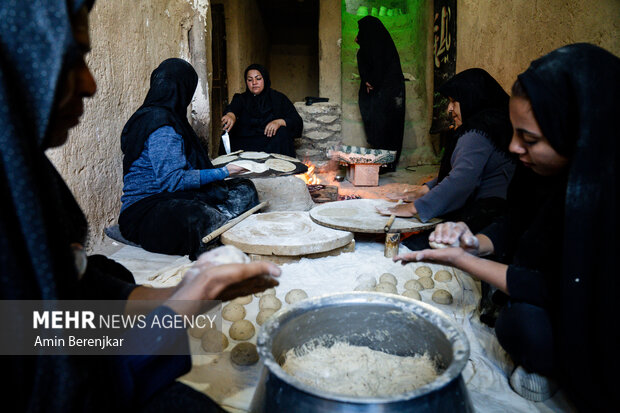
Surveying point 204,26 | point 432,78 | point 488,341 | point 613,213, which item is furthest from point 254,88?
point 613,213

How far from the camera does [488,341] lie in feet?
6.96

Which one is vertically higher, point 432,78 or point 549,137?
point 432,78

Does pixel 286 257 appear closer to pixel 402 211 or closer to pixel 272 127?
pixel 402 211

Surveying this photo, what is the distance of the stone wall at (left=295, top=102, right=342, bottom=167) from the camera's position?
23.9 ft

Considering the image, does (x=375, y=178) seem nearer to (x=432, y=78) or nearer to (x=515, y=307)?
(x=432, y=78)

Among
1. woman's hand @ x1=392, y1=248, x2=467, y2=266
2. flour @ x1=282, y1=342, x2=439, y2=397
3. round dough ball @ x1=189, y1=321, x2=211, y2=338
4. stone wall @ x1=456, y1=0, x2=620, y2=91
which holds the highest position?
stone wall @ x1=456, y1=0, x2=620, y2=91

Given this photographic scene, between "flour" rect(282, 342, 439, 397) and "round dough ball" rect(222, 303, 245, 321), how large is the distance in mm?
801

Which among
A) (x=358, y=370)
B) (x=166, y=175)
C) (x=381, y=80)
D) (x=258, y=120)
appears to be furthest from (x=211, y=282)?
(x=381, y=80)

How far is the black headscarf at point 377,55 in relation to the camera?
24.4ft

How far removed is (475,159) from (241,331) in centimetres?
192

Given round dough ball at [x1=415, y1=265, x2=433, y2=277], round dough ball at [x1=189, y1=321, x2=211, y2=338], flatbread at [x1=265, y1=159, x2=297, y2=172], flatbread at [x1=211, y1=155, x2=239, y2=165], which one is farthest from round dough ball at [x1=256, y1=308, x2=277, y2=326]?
flatbread at [x1=211, y1=155, x2=239, y2=165]

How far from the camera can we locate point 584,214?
1400 millimetres

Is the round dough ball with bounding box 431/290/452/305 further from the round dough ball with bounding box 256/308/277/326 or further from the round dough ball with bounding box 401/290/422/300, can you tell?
the round dough ball with bounding box 256/308/277/326

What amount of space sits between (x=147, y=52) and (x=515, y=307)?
3832 millimetres
